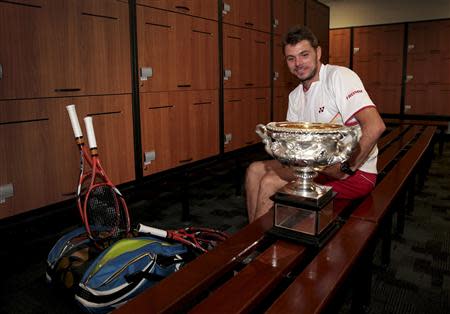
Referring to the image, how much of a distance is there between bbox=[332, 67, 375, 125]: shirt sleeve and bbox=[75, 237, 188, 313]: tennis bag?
102 cm

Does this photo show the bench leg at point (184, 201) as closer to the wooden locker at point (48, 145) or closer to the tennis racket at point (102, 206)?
the wooden locker at point (48, 145)

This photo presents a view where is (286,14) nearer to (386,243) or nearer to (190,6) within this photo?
(190,6)

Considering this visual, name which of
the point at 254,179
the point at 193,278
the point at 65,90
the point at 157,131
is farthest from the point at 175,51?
the point at 193,278

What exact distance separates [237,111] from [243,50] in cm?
57

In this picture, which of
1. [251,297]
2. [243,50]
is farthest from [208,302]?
[243,50]

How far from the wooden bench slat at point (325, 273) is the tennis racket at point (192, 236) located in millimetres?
673

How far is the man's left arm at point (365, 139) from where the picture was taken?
1.52 metres

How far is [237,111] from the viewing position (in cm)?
361

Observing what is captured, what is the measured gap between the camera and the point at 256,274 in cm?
98

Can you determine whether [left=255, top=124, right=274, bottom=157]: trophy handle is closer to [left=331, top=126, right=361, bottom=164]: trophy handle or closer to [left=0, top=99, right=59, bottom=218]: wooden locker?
[left=331, top=126, right=361, bottom=164]: trophy handle

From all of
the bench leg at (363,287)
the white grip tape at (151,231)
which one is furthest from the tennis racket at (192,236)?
the bench leg at (363,287)

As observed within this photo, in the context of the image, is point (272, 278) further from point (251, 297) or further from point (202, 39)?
point (202, 39)

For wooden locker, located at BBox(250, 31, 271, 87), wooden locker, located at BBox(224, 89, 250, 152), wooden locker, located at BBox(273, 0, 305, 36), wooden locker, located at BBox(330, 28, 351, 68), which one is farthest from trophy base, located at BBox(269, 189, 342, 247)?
wooden locker, located at BBox(330, 28, 351, 68)

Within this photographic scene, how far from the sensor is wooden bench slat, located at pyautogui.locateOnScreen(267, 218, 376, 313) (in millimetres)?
861
